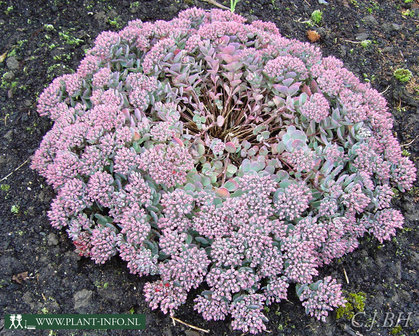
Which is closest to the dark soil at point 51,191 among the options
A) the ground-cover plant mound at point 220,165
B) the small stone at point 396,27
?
the small stone at point 396,27

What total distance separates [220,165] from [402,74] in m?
2.16

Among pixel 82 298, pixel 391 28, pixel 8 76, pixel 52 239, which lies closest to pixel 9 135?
pixel 8 76

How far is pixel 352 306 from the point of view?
2521mm

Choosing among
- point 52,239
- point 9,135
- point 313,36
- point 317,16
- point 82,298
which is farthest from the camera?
point 317,16

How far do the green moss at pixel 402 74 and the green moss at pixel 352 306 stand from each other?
2.16 m

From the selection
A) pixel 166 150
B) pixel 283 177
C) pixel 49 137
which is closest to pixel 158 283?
pixel 166 150

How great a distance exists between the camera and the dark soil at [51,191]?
8.07 ft

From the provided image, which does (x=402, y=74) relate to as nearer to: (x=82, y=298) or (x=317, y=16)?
(x=317, y=16)

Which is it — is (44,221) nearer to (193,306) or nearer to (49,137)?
(49,137)

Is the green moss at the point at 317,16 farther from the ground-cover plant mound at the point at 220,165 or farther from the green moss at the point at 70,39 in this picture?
the green moss at the point at 70,39

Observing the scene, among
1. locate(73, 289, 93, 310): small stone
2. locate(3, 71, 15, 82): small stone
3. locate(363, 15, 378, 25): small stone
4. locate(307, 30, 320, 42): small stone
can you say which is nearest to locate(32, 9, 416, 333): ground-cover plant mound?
locate(73, 289, 93, 310): small stone

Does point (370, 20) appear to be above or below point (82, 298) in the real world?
above

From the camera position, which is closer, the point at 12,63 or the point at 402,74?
the point at 12,63

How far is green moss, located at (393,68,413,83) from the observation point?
3738 millimetres
